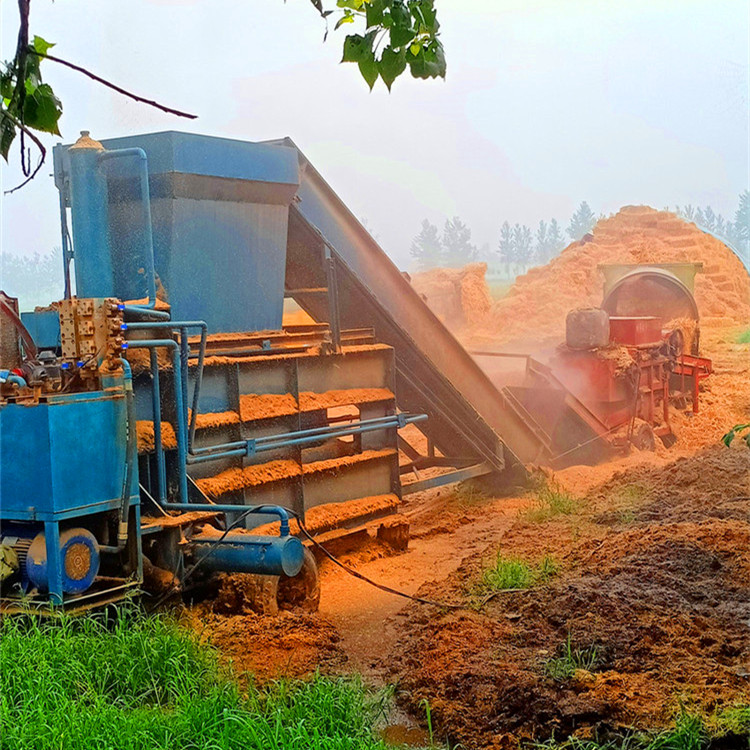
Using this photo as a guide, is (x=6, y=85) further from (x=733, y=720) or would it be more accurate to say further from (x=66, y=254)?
(x=66, y=254)

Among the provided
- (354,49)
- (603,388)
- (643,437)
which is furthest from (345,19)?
(643,437)

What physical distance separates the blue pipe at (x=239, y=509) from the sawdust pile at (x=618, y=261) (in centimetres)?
1906

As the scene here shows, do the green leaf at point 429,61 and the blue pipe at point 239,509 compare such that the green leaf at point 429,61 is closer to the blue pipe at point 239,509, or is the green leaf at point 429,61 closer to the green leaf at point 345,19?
the green leaf at point 345,19

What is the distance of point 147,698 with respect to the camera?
4637 mm

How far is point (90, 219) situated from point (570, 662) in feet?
12.9

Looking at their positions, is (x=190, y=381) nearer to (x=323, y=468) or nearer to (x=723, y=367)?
(x=323, y=468)

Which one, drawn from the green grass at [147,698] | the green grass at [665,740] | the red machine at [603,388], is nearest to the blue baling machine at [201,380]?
the green grass at [147,698]

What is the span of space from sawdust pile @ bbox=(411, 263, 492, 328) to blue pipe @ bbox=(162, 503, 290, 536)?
20.7m

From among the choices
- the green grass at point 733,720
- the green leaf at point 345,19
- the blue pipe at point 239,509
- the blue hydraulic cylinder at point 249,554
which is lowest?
the green grass at point 733,720

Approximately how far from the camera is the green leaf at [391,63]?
7.23 ft

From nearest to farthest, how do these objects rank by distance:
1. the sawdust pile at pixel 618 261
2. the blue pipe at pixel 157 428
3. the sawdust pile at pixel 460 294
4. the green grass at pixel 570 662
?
the green grass at pixel 570 662 < the blue pipe at pixel 157 428 < the sawdust pile at pixel 618 261 < the sawdust pile at pixel 460 294

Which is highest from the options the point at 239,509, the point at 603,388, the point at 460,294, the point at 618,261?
the point at 618,261

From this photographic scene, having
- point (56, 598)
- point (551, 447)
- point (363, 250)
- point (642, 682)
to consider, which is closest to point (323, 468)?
point (363, 250)

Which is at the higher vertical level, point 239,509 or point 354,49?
point 354,49
